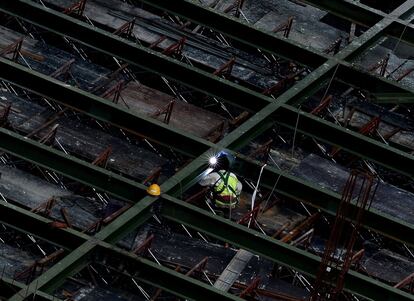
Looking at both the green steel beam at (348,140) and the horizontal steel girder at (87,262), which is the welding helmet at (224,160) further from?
the horizontal steel girder at (87,262)

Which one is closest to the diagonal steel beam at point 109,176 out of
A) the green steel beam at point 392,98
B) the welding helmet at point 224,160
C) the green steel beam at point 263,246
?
the welding helmet at point 224,160

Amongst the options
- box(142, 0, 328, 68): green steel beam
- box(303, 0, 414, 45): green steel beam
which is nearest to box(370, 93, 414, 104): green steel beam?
box(142, 0, 328, 68): green steel beam

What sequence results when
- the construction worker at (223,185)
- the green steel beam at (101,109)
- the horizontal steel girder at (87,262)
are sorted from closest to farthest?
1. the horizontal steel girder at (87,262)
2. the construction worker at (223,185)
3. the green steel beam at (101,109)

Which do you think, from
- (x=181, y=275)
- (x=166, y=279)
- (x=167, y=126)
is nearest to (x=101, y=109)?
(x=167, y=126)

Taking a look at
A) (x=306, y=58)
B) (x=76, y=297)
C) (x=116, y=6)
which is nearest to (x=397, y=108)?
(x=306, y=58)

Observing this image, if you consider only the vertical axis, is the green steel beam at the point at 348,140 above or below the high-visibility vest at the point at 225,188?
above

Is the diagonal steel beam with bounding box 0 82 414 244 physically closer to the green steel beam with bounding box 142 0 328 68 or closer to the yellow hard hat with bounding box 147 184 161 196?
the yellow hard hat with bounding box 147 184 161 196

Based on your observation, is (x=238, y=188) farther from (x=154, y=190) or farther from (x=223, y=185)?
(x=154, y=190)
